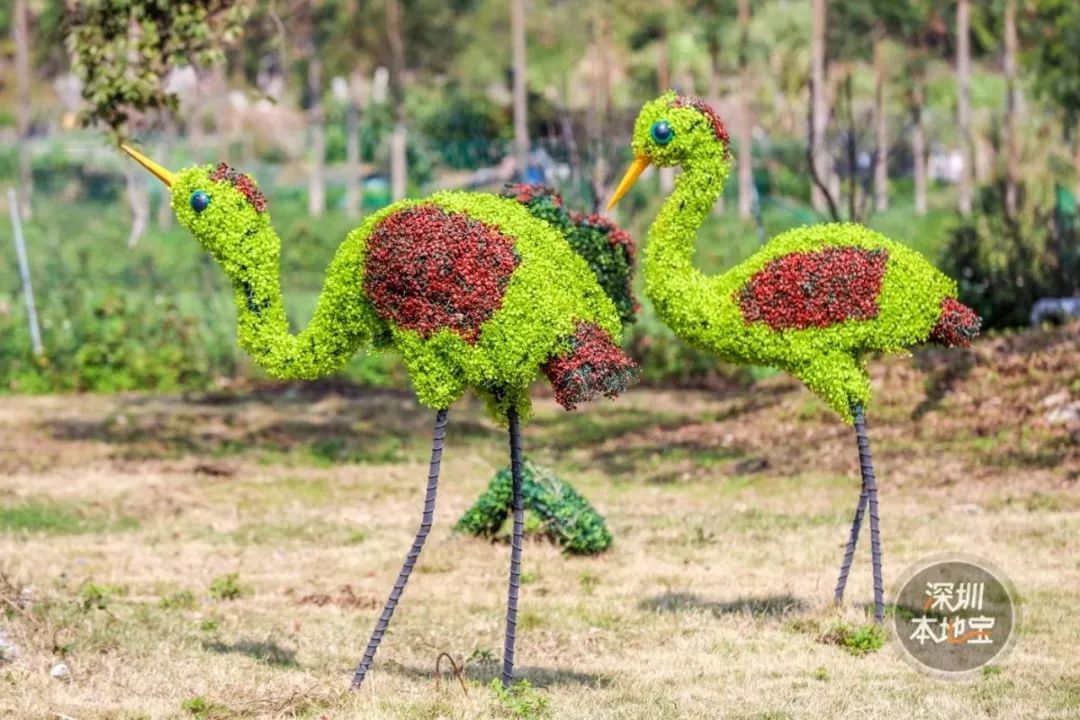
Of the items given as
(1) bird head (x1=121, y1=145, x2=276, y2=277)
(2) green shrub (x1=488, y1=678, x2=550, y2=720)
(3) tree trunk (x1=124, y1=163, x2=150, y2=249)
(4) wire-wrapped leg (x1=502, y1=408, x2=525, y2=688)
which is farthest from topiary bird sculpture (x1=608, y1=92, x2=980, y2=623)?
(3) tree trunk (x1=124, y1=163, x2=150, y2=249)

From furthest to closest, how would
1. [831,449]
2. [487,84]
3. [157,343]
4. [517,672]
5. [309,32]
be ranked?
[487,84], [309,32], [157,343], [831,449], [517,672]

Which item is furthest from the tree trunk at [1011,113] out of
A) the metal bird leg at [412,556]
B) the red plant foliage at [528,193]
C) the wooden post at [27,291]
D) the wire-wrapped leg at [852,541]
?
the metal bird leg at [412,556]

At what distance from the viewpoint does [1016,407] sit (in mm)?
16297

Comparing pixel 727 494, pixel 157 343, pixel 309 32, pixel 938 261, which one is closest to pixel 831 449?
pixel 727 494

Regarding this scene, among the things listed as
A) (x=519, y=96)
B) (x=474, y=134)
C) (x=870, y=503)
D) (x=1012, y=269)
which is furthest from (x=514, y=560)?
(x=519, y=96)

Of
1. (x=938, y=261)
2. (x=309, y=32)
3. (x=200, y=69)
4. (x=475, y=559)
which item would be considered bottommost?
(x=475, y=559)

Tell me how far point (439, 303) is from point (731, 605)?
140 inches

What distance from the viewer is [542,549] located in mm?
12570

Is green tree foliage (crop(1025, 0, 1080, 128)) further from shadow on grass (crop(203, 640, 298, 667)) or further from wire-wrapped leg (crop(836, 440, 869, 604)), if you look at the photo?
shadow on grass (crop(203, 640, 298, 667))

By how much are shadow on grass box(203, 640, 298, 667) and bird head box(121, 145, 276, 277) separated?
222 cm

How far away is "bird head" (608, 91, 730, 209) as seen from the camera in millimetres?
9133

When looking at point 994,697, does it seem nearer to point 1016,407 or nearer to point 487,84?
point 1016,407

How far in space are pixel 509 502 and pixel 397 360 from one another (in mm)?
9644

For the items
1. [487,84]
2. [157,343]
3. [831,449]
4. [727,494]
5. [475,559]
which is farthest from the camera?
[487,84]
